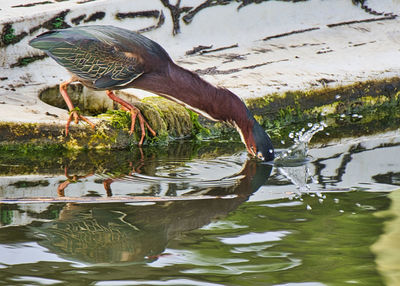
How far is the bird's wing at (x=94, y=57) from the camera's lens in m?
5.71

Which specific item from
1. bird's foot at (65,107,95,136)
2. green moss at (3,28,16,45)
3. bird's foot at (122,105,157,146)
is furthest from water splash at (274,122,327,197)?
green moss at (3,28,16,45)

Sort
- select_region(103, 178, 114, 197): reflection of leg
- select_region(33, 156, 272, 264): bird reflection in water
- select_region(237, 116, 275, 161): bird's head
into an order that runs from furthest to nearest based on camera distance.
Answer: select_region(237, 116, 275, 161): bird's head, select_region(103, 178, 114, 197): reflection of leg, select_region(33, 156, 272, 264): bird reflection in water

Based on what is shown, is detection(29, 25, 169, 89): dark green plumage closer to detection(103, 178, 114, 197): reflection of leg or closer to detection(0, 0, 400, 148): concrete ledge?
detection(0, 0, 400, 148): concrete ledge

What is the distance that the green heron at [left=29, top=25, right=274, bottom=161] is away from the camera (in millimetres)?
5656

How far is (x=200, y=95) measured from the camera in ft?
18.6

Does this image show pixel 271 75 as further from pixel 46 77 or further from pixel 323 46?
pixel 46 77

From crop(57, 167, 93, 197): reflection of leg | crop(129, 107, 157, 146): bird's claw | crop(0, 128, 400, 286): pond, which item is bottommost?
crop(0, 128, 400, 286): pond

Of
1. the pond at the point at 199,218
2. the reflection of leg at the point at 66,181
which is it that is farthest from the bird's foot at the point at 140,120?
the reflection of leg at the point at 66,181

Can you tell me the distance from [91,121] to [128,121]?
13.3 inches

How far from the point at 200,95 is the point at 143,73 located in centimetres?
51

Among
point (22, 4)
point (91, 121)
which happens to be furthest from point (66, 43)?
point (22, 4)

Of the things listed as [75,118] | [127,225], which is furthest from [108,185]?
[75,118]

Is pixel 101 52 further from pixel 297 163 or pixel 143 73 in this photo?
pixel 297 163

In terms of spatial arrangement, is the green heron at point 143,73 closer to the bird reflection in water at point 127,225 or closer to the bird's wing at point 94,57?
the bird's wing at point 94,57
